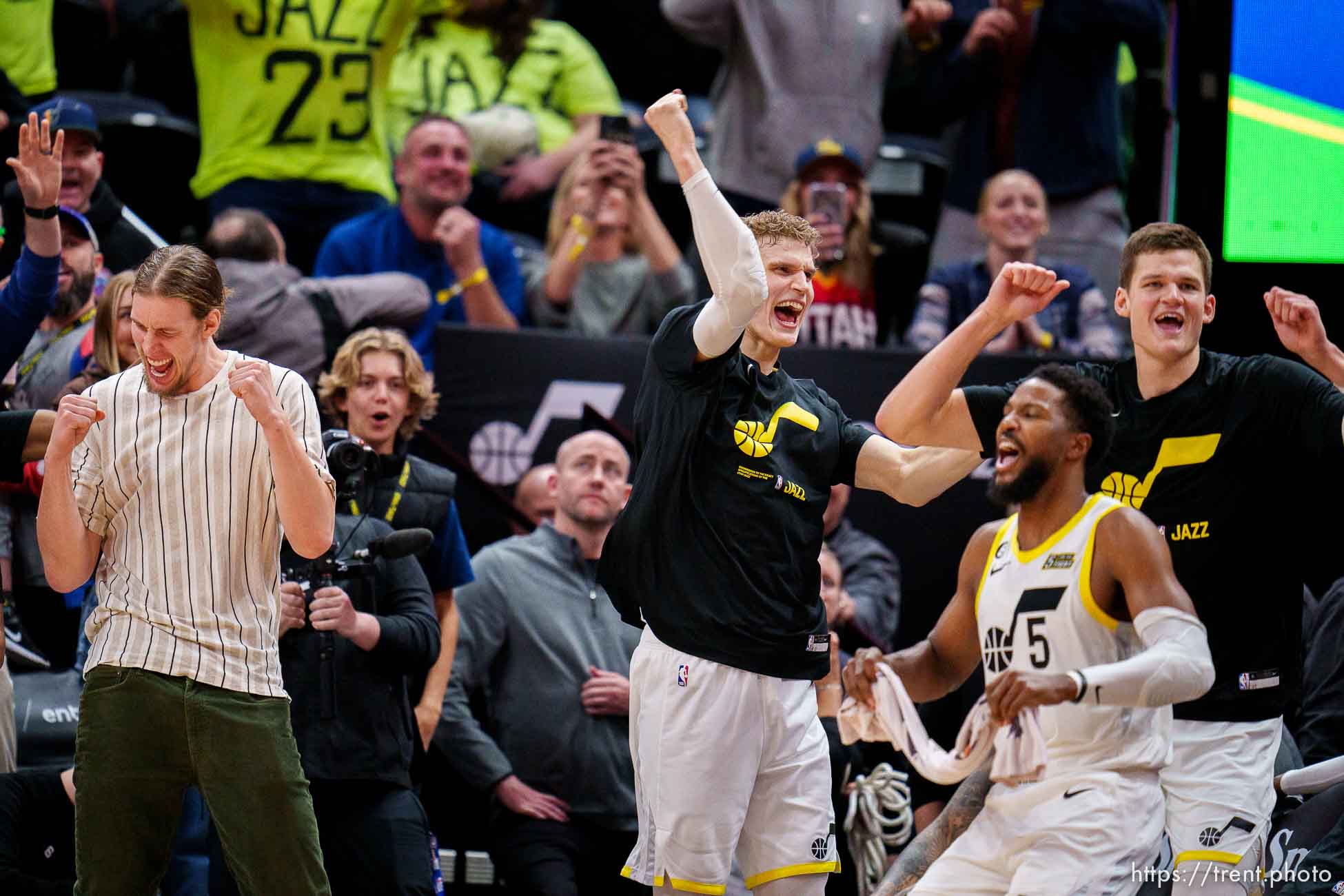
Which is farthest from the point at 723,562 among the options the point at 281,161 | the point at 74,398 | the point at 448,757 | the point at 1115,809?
the point at 281,161

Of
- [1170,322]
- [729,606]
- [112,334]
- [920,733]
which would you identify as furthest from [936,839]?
[112,334]

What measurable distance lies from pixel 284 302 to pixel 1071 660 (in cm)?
394

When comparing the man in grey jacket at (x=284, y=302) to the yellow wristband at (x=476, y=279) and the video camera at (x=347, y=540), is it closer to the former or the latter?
the yellow wristband at (x=476, y=279)

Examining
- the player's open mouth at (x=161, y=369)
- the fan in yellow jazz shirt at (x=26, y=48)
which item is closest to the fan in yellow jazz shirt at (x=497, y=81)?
the fan in yellow jazz shirt at (x=26, y=48)

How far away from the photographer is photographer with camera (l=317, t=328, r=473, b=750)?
607cm

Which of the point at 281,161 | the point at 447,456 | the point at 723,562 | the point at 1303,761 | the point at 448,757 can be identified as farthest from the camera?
the point at 281,161

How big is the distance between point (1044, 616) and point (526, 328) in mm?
3952

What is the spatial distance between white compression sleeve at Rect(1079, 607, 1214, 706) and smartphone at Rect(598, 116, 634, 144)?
462 cm

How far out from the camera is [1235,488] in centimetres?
495

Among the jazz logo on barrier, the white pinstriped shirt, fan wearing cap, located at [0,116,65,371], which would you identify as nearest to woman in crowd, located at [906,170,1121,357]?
the jazz logo on barrier

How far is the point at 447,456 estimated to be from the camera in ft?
24.6

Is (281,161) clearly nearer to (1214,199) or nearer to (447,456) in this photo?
(447,456)

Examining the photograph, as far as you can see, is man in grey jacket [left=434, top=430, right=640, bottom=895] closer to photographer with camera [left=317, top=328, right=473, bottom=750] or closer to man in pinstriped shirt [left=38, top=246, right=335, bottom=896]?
photographer with camera [left=317, top=328, right=473, bottom=750]

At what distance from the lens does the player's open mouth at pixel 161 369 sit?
4.28 metres
